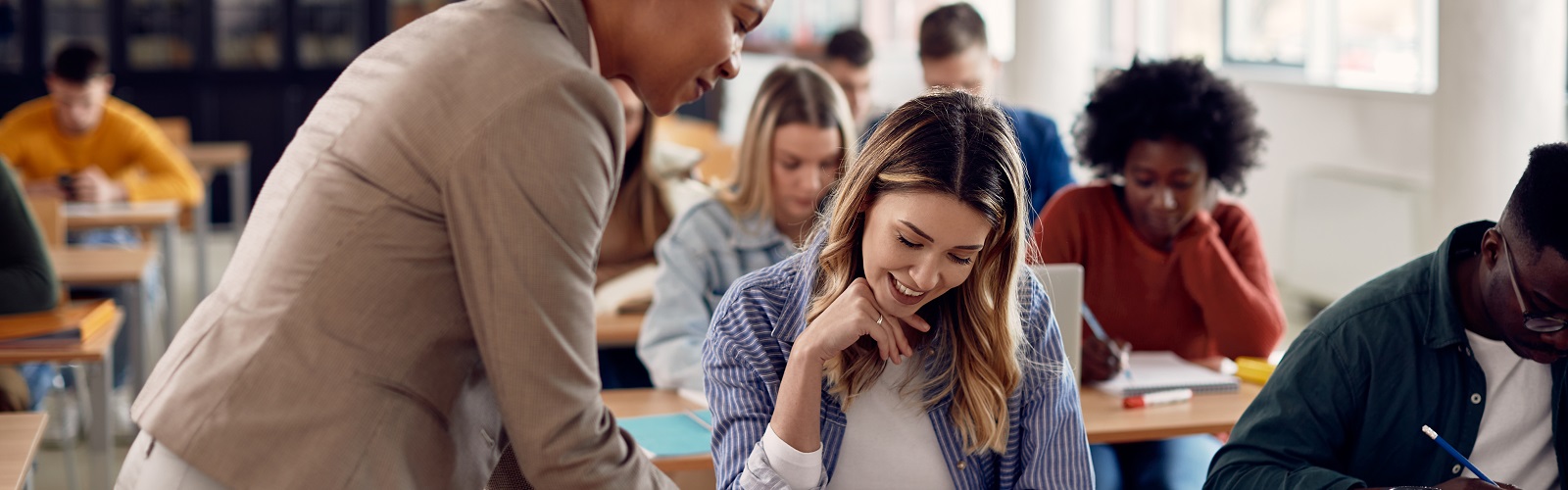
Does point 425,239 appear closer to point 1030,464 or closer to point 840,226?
point 840,226

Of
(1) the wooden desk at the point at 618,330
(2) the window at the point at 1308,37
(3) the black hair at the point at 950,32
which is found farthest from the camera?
(2) the window at the point at 1308,37

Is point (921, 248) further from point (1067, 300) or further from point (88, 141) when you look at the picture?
point (88, 141)

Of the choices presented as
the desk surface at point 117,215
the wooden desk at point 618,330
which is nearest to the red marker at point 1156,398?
the wooden desk at point 618,330

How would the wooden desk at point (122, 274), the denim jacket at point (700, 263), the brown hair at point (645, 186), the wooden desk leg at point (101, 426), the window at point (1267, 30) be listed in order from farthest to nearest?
the window at point (1267, 30) → the wooden desk at point (122, 274) → the brown hair at point (645, 186) → the wooden desk leg at point (101, 426) → the denim jacket at point (700, 263)

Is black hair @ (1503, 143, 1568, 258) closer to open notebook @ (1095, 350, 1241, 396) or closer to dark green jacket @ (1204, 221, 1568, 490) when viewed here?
dark green jacket @ (1204, 221, 1568, 490)

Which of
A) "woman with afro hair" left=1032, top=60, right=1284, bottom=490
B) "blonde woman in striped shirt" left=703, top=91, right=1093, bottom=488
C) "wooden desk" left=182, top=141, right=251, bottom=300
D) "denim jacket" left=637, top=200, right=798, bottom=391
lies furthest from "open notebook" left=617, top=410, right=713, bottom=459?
"wooden desk" left=182, top=141, right=251, bottom=300

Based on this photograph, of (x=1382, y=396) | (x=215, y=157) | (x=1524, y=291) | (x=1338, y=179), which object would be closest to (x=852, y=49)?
(x=1338, y=179)

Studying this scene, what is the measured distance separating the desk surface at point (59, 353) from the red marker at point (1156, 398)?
7.23ft

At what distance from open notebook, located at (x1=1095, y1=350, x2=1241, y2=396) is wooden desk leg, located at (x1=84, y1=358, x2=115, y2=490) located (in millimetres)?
2446

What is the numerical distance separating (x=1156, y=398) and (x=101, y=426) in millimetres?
2672

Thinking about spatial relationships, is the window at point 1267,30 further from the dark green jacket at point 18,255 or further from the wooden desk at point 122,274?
the dark green jacket at point 18,255

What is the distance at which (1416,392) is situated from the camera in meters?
1.77

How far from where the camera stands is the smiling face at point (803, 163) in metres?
2.87

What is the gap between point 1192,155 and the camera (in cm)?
288
